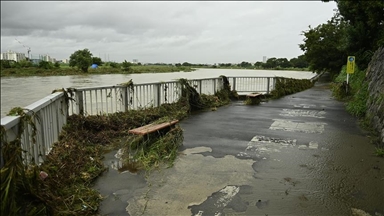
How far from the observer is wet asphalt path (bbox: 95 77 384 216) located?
10.1 feet

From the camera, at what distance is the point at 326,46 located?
23.6 m

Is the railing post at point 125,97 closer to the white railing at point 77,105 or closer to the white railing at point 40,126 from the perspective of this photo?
the white railing at point 77,105

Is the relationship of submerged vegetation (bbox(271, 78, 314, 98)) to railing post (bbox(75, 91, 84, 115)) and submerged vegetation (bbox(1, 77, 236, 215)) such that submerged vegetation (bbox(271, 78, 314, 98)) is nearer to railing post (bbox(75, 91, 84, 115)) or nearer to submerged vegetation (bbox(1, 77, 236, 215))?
submerged vegetation (bbox(1, 77, 236, 215))

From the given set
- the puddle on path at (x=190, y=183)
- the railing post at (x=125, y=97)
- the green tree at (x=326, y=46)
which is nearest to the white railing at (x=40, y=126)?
the puddle on path at (x=190, y=183)

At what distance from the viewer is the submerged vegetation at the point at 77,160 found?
2.33m

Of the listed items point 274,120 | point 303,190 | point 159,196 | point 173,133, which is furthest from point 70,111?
point 274,120


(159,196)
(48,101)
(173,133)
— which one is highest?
(48,101)

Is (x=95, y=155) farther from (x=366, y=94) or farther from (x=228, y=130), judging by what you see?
(x=366, y=94)

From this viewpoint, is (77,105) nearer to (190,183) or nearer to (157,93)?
(157,93)

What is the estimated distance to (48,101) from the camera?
13.3 ft

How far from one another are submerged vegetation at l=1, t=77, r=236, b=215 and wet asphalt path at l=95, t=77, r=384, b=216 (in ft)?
0.87

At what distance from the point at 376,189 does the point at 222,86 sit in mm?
8290

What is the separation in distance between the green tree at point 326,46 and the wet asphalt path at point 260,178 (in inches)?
779

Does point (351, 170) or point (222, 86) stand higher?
point (222, 86)
